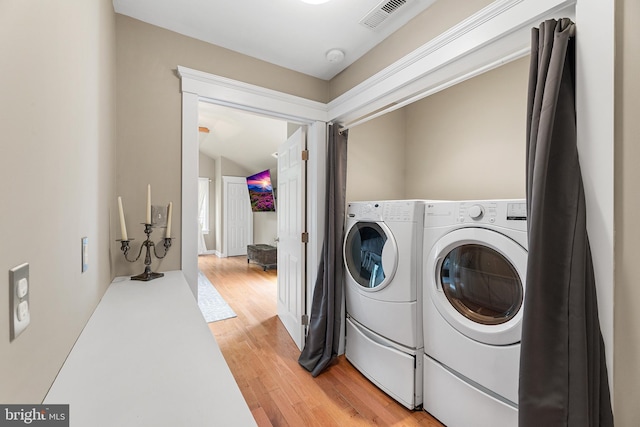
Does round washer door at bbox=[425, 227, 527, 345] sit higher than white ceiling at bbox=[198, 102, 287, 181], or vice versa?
white ceiling at bbox=[198, 102, 287, 181]

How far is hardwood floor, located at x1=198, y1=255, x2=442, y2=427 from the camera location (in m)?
1.63

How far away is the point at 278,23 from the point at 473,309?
2082 millimetres

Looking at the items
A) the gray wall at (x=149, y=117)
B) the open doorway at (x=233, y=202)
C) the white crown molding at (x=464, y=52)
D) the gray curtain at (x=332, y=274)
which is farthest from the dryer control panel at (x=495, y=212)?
the open doorway at (x=233, y=202)

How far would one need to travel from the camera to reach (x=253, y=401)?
177 centimetres

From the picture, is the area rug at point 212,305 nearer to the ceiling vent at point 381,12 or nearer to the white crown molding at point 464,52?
the white crown molding at point 464,52

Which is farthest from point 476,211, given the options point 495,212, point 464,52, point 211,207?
point 211,207

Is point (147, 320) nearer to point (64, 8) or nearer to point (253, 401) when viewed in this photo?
point (64, 8)

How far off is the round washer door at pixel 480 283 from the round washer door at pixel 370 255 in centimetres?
27

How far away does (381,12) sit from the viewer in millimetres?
1634

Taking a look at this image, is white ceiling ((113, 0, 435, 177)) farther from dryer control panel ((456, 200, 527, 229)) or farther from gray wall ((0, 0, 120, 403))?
dryer control panel ((456, 200, 527, 229))

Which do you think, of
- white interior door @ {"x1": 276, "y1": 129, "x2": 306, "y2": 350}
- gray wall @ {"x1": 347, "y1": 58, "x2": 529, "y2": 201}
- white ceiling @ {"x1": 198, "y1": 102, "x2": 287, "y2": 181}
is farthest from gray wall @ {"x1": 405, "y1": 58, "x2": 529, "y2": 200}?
white ceiling @ {"x1": 198, "y1": 102, "x2": 287, "y2": 181}

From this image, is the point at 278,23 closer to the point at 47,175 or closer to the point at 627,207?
the point at 47,175

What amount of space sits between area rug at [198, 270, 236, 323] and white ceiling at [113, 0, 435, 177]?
2725 mm

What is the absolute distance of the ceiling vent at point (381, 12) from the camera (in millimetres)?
1563
